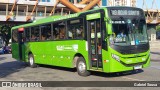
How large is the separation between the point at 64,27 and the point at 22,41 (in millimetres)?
6742

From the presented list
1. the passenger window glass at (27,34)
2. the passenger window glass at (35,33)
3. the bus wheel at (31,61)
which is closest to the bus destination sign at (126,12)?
the passenger window glass at (35,33)

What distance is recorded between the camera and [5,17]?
6275cm

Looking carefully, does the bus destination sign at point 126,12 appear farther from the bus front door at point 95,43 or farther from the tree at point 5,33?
the tree at point 5,33

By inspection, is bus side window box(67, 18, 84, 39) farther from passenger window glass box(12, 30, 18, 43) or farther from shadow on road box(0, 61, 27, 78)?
passenger window glass box(12, 30, 18, 43)

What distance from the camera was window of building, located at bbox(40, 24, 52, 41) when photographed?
55.6 feet

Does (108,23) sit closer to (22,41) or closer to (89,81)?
(89,81)

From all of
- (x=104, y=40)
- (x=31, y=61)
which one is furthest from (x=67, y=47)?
(x=31, y=61)

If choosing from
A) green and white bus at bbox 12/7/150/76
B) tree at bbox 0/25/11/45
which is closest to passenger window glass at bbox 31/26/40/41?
green and white bus at bbox 12/7/150/76

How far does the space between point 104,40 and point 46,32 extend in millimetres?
5875

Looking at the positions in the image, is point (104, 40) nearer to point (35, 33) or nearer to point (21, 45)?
point (35, 33)

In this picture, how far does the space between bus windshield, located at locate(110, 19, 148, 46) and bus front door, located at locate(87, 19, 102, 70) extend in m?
0.69

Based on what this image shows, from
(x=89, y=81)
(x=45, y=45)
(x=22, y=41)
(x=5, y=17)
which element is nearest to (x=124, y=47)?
(x=89, y=81)

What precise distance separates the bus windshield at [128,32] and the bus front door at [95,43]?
69 centimetres

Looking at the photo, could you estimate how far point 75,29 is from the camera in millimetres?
14250
